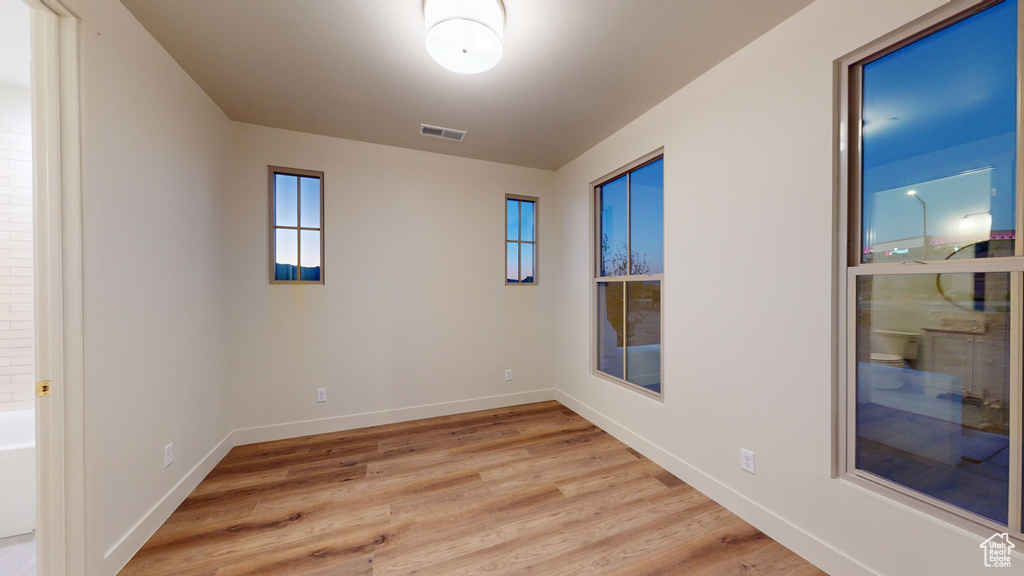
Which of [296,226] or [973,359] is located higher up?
[296,226]

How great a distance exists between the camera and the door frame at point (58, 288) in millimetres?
1385

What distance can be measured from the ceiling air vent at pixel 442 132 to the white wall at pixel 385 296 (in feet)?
1.41

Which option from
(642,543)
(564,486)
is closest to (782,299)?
(642,543)

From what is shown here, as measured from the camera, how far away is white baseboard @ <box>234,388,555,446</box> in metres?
3.00

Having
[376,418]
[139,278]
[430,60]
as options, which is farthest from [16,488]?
[430,60]

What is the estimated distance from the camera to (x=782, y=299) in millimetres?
1855

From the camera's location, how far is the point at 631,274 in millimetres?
3053

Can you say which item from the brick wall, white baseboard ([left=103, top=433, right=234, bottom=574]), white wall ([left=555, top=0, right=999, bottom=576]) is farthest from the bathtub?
white wall ([left=555, top=0, right=999, bottom=576])

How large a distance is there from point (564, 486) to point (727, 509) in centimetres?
99

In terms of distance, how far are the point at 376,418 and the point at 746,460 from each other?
3.03m

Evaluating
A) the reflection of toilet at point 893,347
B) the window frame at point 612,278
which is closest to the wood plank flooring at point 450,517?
the window frame at point 612,278

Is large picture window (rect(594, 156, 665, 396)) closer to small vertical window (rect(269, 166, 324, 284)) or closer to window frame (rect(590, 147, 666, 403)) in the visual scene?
window frame (rect(590, 147, 666, 403))

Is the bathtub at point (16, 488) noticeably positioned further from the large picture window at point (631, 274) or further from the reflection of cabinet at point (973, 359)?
the reflection of cabinet at point (973, 359)

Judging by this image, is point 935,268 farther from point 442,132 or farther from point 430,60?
point 442,132
